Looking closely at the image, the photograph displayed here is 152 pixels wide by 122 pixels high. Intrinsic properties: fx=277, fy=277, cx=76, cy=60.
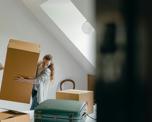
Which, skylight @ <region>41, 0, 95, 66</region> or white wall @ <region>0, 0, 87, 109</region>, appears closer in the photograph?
skylight @ <region>41, 0, 95, 66</region>

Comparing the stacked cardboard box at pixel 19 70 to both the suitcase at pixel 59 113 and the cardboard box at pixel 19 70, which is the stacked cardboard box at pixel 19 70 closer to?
the cardboard box at pixel 19 70

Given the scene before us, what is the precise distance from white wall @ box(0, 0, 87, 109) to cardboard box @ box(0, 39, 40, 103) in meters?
2.06

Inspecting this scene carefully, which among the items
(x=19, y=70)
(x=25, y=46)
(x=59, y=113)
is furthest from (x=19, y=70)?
(x=59, y=113)

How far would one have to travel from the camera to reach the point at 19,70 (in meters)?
2.53

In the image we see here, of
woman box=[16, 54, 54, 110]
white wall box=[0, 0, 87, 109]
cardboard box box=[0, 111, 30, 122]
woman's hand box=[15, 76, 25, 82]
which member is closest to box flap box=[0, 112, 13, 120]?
cardboard box box=[0, 111, 30, 122]

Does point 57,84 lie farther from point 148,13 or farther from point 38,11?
point 148,13

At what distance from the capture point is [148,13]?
45 cm

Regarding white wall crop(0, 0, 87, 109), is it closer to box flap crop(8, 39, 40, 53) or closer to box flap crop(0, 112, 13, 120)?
box flap crop(8, 39, 40, 53)

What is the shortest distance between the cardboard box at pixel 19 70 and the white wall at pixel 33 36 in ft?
6.75

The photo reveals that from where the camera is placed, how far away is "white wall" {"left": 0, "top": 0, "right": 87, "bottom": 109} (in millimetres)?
4566

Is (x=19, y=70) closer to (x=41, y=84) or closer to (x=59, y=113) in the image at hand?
(x=59, y=113)

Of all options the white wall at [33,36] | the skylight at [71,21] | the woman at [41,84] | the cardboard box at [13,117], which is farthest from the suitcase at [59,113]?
the white wall at [33,36]

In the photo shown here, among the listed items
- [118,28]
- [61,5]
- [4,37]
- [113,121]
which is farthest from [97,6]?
[4,37]

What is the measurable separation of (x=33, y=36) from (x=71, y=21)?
2.69 ft
